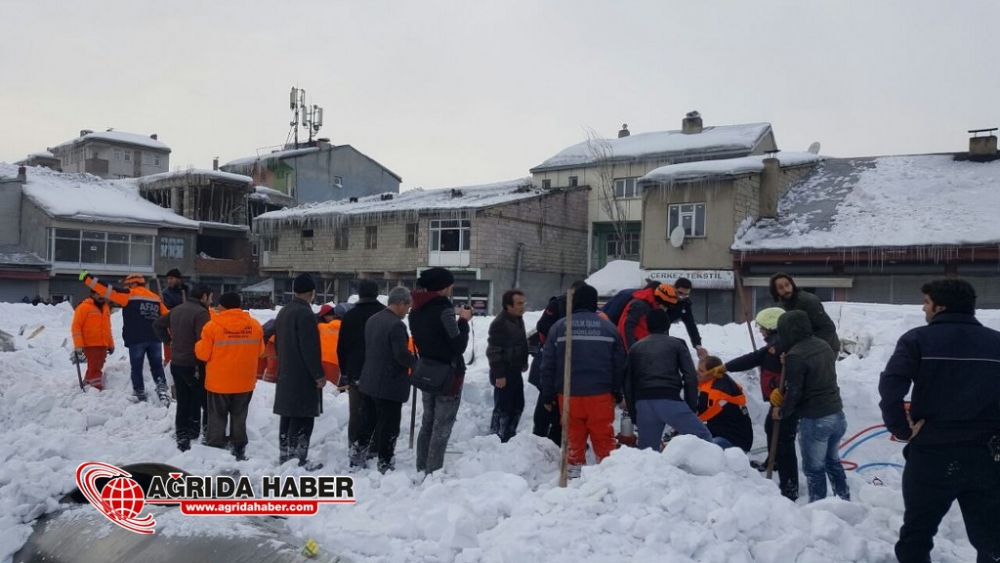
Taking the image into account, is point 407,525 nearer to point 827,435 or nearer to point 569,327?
point 569,327

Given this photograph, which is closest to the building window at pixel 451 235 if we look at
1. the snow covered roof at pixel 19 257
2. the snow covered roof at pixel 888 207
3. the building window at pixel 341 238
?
the building window at pixel 341 238

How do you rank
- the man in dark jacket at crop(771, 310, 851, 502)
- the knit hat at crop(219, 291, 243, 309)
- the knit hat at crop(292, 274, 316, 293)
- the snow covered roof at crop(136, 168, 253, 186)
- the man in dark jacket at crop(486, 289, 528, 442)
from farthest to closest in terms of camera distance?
the snow covered roof at crop(136, 168, 253, 186) → the man in dark jacket at crop(486, 289, 528, 442) → the knit hat at crop(219, 291, 243, 309) → the knit hat at crop(292, 274, 316, 293) → the man in dark jacket at crop(771, 310, 851, 502)

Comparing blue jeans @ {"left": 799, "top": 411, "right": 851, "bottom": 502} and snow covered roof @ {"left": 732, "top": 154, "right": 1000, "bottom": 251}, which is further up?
snow covered roof @ {"left": 732, "top": 154, "right": 1000, "bottom": 251}

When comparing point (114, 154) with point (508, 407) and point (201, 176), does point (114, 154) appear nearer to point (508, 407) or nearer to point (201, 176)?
point (201, 176)

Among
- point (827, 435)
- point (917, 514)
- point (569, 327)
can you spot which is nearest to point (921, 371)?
point (917, 514)

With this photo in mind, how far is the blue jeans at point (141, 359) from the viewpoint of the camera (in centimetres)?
973

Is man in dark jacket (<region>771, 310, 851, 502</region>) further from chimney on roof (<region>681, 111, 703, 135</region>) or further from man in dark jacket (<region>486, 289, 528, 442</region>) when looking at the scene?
chimney on roof (<region>681, 111, 703, 135</region>)

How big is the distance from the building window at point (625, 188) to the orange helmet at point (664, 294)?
28494 millimetres

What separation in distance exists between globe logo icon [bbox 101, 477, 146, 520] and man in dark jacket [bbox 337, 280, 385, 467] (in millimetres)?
2326

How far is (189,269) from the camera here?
1564 inches

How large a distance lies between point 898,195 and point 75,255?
34.9 m

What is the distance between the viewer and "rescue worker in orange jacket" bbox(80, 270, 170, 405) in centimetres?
962

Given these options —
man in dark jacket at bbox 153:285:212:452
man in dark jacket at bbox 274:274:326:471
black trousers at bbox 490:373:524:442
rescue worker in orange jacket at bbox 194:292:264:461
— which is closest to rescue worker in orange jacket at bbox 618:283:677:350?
black trousers at bbox 490:373:524:442

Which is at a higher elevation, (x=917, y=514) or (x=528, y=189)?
(x=528, y=189)
